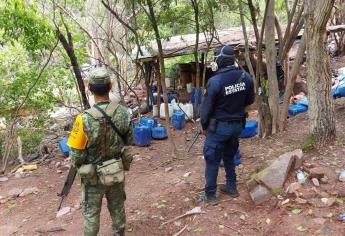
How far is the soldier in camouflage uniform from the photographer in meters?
3.50

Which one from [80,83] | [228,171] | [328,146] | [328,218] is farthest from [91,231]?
[80,83]

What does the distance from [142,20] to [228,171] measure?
21.3ft

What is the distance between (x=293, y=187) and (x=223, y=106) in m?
1.30

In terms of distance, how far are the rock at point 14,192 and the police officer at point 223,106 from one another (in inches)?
155

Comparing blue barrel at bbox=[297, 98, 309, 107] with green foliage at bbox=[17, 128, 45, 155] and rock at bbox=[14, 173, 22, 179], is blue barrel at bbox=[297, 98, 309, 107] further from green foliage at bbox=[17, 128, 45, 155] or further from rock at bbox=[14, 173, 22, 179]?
rock at bbox=[14, 173, 22, 179]

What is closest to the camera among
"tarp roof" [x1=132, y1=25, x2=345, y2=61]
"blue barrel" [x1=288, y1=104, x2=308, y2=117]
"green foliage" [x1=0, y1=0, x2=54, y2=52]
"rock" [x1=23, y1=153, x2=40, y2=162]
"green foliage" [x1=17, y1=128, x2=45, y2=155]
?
"green foliage" [x1=0, y1=0, x2=54, y2=52]

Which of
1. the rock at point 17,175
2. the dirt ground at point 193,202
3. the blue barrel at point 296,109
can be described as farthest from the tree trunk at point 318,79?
the rock at point 17,175

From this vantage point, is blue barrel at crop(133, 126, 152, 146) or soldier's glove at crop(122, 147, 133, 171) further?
blue barrel at crop(133, 126, 152, 146)

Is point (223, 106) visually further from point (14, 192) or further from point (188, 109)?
point (188, 109)

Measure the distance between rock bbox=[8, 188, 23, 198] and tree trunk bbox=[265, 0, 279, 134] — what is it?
5029 mm

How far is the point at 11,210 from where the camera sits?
20.5 feet

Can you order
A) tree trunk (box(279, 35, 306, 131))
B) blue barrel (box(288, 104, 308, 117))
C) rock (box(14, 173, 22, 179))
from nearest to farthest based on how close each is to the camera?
tree trunk (box(279, 35, 306, 131)) < rock (box(14, 173, 22, 179)) < blue barrel (box(288, 104, 308, 117))

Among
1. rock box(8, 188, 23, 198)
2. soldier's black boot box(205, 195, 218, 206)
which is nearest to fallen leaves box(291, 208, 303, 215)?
soldier's black boot box(205, 195, 218, 206)

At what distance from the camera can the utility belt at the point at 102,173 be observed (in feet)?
11.6
